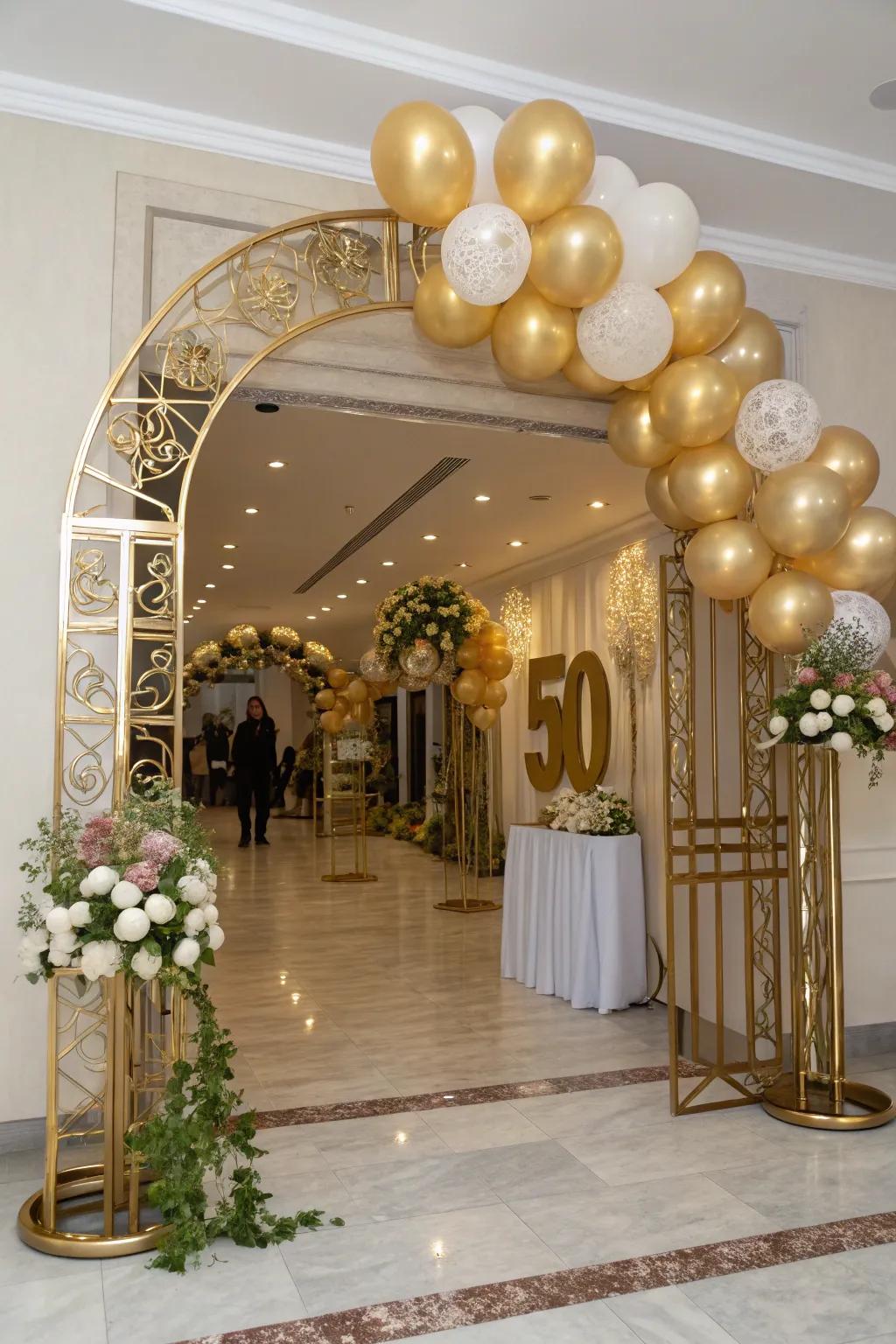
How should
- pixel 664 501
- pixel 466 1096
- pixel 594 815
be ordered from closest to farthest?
pixel 664 501
pixel 466 1096
pixel 594 815

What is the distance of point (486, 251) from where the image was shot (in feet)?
10.9

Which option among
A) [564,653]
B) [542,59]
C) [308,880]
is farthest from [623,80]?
[308,880]

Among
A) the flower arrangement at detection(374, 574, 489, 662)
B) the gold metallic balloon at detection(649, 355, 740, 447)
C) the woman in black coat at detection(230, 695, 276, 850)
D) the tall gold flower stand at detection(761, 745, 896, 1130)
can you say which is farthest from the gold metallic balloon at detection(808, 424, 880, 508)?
the woman in black coat at detection(230, 695, 276, 850)

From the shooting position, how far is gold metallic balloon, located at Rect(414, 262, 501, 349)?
3.70 m

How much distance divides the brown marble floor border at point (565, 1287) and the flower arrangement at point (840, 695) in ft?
4.94

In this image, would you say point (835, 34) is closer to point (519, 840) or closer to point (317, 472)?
point (317, 472)

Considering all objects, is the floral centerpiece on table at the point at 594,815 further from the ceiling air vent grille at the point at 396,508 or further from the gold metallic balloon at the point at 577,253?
the gold metallic balloon at the point at 577,253

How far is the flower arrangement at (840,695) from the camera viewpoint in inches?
148

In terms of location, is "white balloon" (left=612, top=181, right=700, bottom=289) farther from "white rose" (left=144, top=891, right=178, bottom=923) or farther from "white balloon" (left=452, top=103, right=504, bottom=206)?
"white rose" (left=144, top=891, right=178, bottom=923)

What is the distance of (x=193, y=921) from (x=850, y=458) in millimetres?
2827

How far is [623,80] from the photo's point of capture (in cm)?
383

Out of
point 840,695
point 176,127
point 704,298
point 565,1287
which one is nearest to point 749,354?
point 704,298

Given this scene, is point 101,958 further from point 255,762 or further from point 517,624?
point 255,762

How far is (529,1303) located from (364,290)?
3323mm
